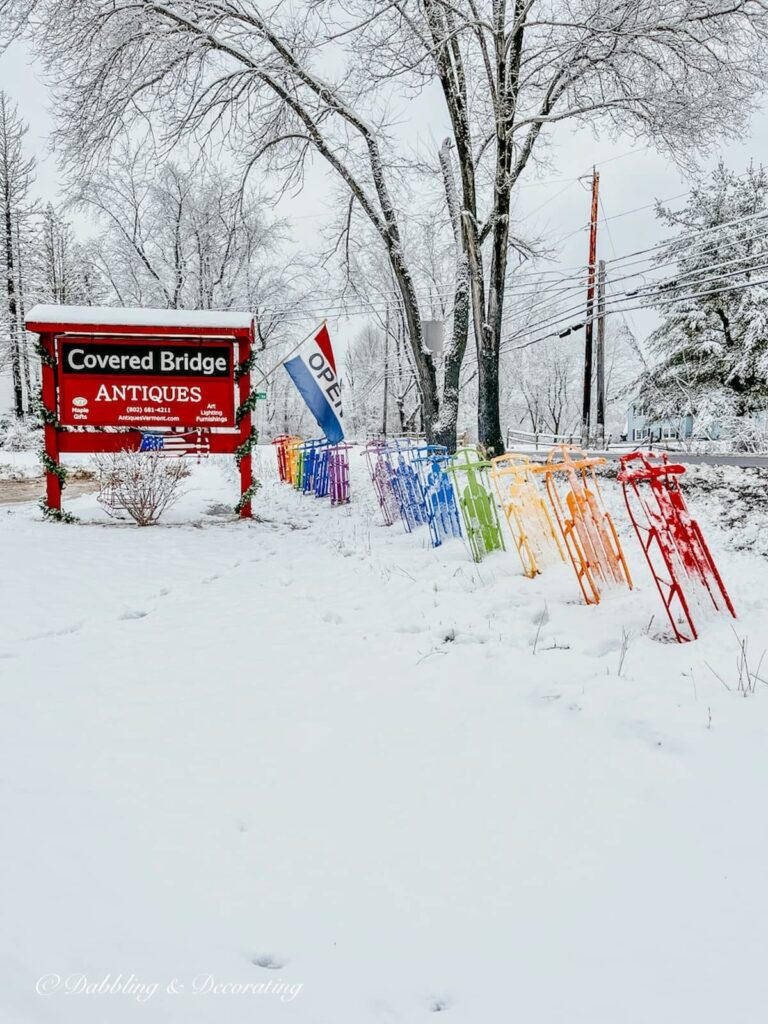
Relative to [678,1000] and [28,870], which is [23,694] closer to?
[28,870]

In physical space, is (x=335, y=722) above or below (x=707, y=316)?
below

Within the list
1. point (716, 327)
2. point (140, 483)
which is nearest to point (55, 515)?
point (140, 483)

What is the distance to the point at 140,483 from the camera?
7.50 m

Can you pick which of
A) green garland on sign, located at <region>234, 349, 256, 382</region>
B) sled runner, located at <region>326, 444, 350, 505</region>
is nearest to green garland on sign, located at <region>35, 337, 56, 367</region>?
green garland on sign, located at <region>234, 349, 256, 382</region>

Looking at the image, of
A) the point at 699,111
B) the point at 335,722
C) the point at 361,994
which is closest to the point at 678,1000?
the point at 361,994

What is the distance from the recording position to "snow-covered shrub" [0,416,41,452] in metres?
22.6

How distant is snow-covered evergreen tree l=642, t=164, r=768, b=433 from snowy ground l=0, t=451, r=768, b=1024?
19.9m

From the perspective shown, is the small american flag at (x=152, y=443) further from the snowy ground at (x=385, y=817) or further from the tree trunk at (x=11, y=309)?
the tree trunk at (x=11, y=309)

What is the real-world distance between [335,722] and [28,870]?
132 centimetres

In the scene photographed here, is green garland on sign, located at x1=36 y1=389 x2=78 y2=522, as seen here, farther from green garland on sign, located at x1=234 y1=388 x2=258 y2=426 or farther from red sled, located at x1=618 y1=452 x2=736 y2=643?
red sled, located at x1=618 y1=452 x2=736 y2=643

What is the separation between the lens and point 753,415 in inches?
799

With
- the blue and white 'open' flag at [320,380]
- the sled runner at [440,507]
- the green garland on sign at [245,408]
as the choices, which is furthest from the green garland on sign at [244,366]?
the sled runner at [440,507]

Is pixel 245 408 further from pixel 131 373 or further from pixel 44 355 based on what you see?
pixel 44 355

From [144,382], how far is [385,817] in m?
7.06
